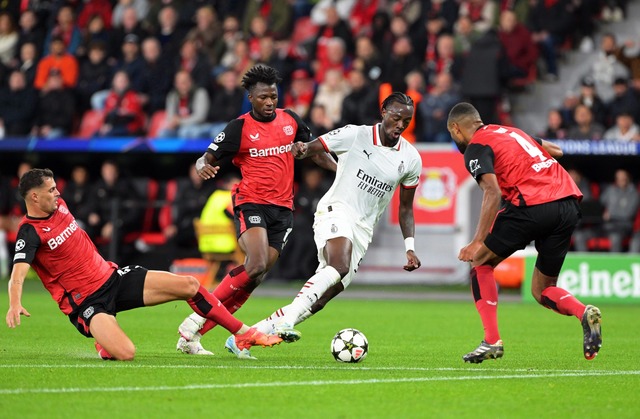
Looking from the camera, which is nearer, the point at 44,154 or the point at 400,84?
the point at 400,84

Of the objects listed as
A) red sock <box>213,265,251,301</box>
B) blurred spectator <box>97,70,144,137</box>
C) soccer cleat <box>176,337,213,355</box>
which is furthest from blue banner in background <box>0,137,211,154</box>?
soccer cleat <box>176,337,213,355</box>

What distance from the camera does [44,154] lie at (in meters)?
23.4

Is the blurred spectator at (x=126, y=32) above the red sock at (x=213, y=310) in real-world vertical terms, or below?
above

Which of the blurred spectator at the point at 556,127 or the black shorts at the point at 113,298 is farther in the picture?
the blurred spectator at the point at 556,127

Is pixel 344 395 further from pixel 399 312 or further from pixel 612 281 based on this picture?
pixel 612 281

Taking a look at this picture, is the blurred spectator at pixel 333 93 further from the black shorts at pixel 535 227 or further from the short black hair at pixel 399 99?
the black shorts at pixel 535 227

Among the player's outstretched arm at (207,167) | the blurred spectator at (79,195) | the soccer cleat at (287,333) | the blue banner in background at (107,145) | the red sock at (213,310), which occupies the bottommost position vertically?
the soccer cleat at (287,333)

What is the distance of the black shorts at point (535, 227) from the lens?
9383mm

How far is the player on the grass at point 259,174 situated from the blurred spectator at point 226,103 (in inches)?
440

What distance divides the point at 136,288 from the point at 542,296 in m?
3.34

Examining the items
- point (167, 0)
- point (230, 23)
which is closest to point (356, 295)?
point (230, 23)

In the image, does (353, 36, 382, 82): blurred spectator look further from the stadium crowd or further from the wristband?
the wristband

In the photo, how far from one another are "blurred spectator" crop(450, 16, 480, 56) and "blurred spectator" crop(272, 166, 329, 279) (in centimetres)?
342

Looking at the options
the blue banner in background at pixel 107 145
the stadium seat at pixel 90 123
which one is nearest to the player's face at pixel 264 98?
the blue banner in background at pixel 107 145
